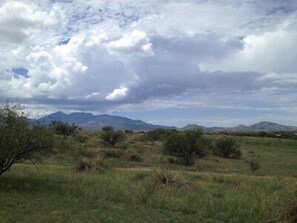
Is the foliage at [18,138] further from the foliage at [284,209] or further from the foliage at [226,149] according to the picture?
the foliage at [226,149]

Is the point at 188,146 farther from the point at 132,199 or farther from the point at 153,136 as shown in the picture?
the point at 153,136

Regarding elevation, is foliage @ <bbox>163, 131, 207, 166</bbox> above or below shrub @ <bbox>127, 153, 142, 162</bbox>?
above

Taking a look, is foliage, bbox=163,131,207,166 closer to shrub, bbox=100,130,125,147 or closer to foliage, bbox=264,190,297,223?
shrub, bbox=100,130,125,147

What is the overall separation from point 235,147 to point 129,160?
2054 centimetres

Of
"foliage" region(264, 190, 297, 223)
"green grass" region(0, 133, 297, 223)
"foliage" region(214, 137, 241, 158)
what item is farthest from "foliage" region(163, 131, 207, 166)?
"foliage" region(264, 190, 297, 223)

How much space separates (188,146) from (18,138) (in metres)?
28.2

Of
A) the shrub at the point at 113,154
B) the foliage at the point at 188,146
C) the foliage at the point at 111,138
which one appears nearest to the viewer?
the foliage at the point at 188,146

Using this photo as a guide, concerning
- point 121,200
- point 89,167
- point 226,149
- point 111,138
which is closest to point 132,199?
point 121,200

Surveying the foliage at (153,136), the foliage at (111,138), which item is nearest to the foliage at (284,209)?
the foliage at (111,138)

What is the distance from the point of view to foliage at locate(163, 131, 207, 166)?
4683 centimetres

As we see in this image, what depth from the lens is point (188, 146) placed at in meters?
46.8

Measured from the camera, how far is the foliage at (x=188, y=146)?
154ft

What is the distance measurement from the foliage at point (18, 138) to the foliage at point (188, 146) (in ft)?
86.1

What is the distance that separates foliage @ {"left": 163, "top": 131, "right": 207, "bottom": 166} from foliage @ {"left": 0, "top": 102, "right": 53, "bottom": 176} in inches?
1033
